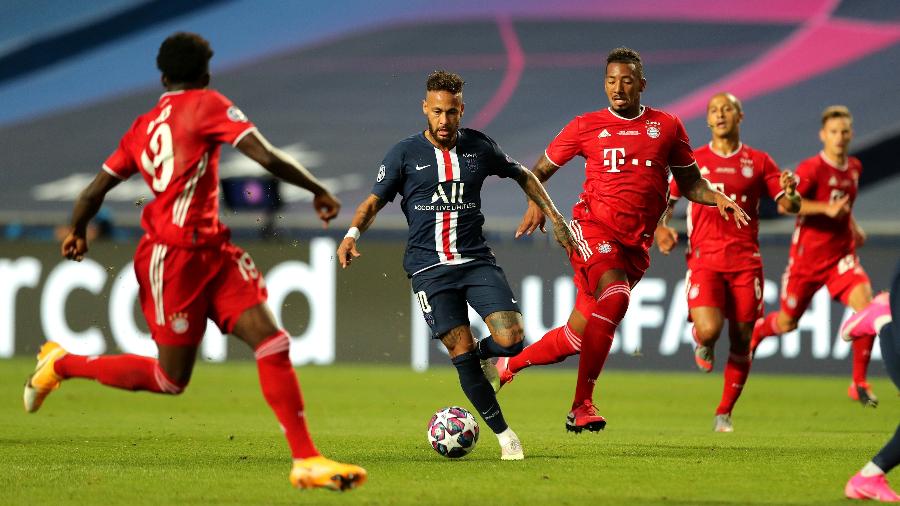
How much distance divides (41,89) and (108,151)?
2.00 meters

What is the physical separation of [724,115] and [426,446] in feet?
11.2

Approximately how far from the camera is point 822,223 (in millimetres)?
12102

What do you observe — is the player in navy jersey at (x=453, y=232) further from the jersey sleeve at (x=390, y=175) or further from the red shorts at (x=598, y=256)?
the red shorts at (x=598, y=256)

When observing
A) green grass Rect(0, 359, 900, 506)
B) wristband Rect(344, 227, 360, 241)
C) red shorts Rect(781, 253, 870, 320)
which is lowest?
green grass Rect(0, 359, 900, 506)

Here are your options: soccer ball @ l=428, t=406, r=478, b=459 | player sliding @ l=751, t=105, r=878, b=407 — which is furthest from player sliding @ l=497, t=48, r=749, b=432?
player sliding @ l=751, t=105, r=878, b=407

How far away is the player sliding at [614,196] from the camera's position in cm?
859

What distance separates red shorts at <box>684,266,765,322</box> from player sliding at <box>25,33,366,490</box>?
457cm

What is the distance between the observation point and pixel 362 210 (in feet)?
25.5

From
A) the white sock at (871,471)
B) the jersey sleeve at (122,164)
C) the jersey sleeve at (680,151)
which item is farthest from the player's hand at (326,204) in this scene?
the jersey sleeve at (680,151)

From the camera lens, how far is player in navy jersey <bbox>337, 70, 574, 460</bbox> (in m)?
7.87

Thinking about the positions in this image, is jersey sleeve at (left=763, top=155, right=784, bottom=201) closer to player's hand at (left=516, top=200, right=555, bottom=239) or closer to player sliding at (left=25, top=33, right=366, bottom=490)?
player's hand at (left=516, top=200, right=555, bottom=239)

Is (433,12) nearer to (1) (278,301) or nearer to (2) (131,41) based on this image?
(2) (131,41)

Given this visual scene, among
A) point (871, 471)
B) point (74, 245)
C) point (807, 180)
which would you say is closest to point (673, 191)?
point (807, 180)

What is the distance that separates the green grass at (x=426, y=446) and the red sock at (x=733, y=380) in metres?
0.25
